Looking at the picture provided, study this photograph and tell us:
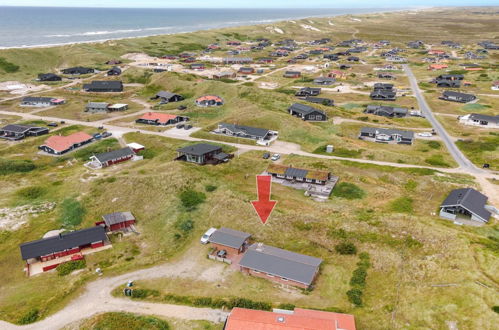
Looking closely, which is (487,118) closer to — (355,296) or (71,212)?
(355,296)

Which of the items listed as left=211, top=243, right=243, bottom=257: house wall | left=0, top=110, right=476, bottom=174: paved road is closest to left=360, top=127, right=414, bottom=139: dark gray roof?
left=0, top=110, right=476, bottom=174: paved road

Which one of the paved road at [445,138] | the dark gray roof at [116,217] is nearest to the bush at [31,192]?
the dark gray roof at [116,217]

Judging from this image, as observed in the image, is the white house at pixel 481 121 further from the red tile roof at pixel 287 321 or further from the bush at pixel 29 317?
the bush at pixel 29 317

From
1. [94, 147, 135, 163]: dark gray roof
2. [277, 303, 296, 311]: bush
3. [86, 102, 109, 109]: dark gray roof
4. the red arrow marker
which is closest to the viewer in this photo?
[277, 303, 296, 311]: bush

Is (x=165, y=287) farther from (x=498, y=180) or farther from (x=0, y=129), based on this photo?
(x=0, y=129)

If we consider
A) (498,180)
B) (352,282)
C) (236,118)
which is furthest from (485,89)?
(352,282)

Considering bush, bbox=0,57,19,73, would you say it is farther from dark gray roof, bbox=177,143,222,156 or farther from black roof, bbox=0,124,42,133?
dark gray roof, bbox=177,143,222,156
